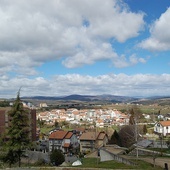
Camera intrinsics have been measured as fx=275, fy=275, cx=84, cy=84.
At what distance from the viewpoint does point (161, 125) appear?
7975 centimetres

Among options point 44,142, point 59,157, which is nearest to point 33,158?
point 59,157

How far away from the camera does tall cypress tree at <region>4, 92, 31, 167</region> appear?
2472cm

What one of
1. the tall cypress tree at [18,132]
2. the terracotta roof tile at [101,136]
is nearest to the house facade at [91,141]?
the terracotta roof tile at [101,136]

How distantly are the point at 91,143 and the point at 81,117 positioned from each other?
95.7m

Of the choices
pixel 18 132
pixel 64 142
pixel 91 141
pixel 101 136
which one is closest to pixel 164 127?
pixel 101 136

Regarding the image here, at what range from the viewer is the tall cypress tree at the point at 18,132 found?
24.7m

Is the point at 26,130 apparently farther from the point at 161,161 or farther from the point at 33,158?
the point at 33,158

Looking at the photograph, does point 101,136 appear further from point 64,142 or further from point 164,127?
point 164,127

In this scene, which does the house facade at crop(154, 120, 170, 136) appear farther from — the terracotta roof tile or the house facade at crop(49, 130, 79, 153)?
the house facade at crop(49, 130, 79, 153)

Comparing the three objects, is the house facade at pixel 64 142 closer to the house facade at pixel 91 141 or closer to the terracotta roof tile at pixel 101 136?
the house facade at pixel 91 141

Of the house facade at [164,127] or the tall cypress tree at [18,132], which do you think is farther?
the house facade at [164,127]

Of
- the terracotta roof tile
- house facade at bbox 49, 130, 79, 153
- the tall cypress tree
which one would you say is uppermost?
the tall cypress tree

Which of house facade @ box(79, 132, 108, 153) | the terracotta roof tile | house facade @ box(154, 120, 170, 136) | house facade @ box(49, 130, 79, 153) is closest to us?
house facade @ box(79, 132, 108, 153)

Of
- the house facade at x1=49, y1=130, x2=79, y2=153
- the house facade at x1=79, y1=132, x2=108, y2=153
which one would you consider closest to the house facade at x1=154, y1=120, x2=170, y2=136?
the house facade at x1=79, y1=132, x2=108, y2=153
